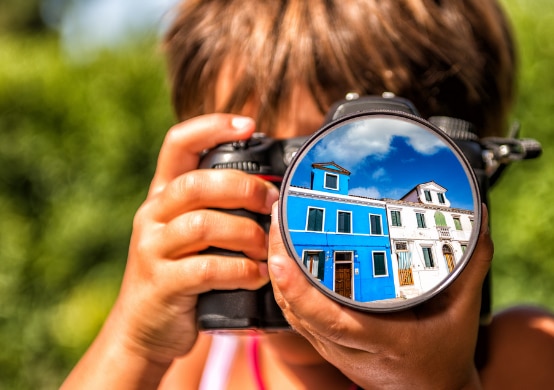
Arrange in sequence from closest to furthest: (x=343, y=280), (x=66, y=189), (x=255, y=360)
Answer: (x=343, y=280)
(x=255, y=360)
(x=66, y=189)

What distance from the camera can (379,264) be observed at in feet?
1.39

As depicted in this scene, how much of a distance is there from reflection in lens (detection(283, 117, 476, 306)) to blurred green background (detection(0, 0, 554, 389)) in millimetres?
1177

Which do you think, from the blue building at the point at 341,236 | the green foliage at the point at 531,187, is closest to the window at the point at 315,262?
the blue building at the point at 341,236

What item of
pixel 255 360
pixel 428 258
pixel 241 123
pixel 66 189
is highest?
pixel 66 189

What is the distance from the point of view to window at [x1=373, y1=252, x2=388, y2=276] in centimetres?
42

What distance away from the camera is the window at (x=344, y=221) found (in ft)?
1.40

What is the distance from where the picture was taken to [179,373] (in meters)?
0.79

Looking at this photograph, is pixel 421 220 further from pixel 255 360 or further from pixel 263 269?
pixel 255 360

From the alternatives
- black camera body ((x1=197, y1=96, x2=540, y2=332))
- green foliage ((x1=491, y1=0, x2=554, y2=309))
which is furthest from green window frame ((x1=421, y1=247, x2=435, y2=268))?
green foliage ((x1=491, y1=0, x2=554, y2=309))

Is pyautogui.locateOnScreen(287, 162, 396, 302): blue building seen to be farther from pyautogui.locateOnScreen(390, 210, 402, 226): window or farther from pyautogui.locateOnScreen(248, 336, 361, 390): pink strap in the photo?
pyautogui.locateOnScreen(248, 336, 361, 390): pink strap

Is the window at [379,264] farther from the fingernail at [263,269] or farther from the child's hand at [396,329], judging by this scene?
the fingernail at [263,269]

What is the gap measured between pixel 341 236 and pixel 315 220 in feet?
0.07

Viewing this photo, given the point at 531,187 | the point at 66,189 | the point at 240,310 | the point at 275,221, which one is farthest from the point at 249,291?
the point at 66,189

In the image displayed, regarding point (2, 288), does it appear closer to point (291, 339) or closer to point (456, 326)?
point (291, 339)
